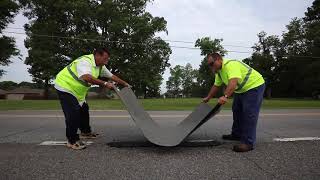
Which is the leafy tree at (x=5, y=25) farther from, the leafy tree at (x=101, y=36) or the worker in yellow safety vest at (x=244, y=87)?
the worker in yellow safety vest at (x=244, y=87)

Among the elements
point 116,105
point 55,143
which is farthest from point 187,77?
point 55,143

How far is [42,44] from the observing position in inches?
1869

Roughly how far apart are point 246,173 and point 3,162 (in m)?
3.16

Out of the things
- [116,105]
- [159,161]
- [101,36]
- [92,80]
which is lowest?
[116,105]

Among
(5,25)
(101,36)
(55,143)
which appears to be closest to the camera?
(55,143)

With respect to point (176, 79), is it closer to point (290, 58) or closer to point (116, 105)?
point (290, 58)

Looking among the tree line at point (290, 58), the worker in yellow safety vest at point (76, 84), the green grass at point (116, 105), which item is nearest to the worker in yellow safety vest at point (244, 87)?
the worker in yellow safety vest at point (76, 84)

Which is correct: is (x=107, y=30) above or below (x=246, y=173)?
above

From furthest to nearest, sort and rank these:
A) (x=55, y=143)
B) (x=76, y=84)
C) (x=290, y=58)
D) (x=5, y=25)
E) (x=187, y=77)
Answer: (x=187, y=77) → (x=290, y=58) → (x=5, y=25) → (x=55, y=143) → (x=76, y=84)

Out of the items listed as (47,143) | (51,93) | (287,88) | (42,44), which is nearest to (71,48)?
(42,44)

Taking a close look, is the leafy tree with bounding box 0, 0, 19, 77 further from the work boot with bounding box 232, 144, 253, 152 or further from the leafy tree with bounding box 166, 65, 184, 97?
the leafy tree with bounding box 166, 65, 184, 97

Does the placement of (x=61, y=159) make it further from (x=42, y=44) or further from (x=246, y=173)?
(x=42, y=44)

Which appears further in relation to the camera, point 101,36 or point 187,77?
point 187,77

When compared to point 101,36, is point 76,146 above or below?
below
